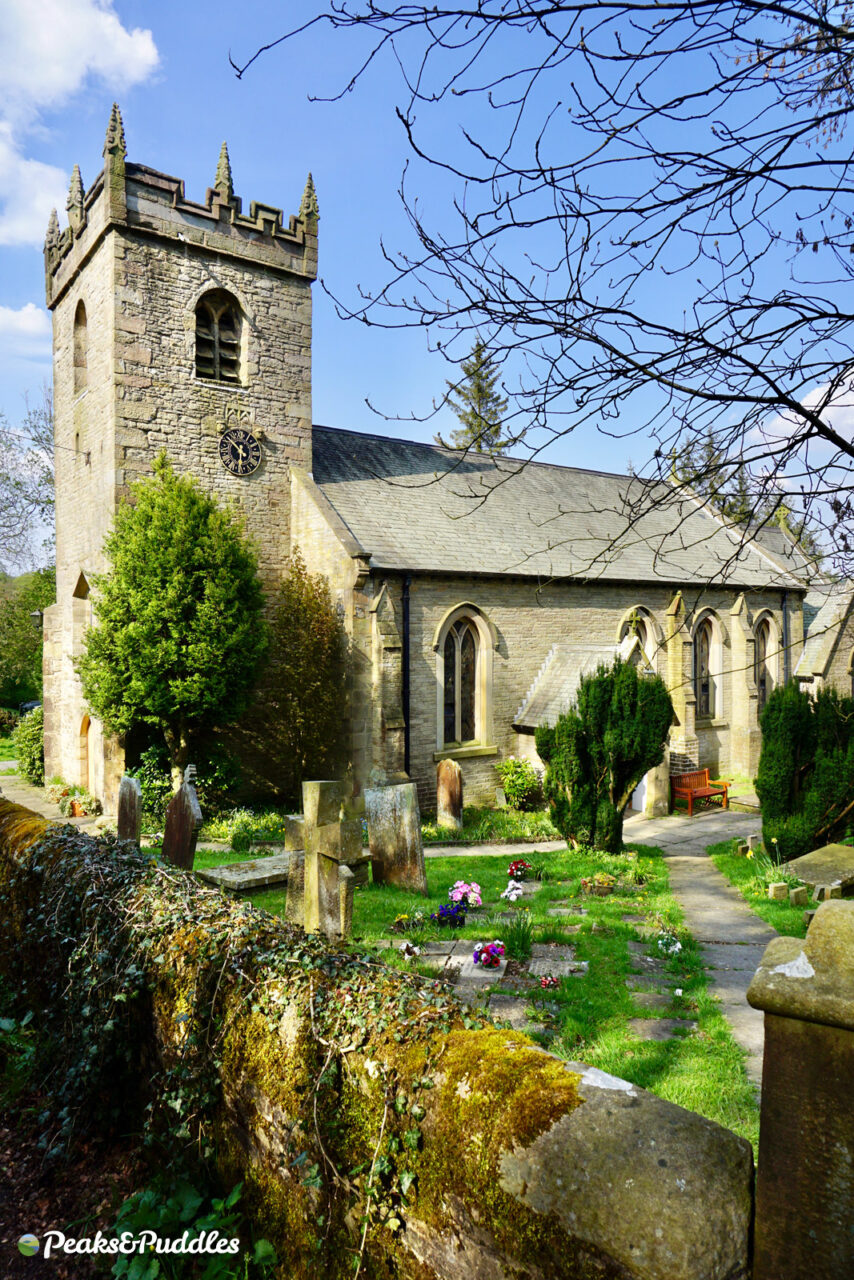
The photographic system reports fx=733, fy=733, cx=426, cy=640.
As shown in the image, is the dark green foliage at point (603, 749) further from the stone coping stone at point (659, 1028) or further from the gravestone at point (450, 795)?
the stone coping stone at point (659, 1028)

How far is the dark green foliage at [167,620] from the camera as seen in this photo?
1277 cm

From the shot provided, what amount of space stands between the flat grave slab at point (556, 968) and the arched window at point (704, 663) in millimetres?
16440

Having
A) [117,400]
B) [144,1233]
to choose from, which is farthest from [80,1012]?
[117,400]

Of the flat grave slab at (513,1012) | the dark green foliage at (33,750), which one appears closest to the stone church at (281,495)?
the dark green foliage at (33,750)

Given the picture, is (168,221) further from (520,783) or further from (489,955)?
(489,955)

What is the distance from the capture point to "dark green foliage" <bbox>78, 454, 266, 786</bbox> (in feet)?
41.9

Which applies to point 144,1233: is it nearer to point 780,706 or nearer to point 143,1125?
point 143,1125

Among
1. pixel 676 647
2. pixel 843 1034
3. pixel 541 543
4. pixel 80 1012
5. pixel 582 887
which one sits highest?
pixel 541 543

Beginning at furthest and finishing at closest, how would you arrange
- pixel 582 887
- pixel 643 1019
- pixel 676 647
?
pixel 676 647 < pixel 582 887 < pixel 643 1019

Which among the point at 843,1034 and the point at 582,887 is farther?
the point at 582,887

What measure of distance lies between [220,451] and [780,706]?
11.4m

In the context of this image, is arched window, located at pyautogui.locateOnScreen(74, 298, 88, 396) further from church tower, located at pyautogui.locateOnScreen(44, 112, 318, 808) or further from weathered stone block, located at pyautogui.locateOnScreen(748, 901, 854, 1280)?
weathered stone block, located at pyautogui.locateOnScreen(748, 901, 854, 1280)

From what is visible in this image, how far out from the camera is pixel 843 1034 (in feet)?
5.76

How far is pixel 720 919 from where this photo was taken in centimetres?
827
